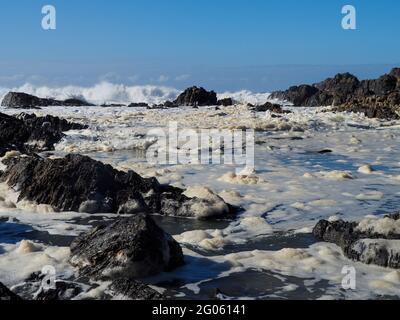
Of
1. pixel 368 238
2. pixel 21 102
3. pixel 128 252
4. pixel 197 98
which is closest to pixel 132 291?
pixel 128 252

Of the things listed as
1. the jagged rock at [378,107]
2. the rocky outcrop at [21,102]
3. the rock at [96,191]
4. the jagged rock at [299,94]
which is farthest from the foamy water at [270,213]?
the jagged rock at [299,94]

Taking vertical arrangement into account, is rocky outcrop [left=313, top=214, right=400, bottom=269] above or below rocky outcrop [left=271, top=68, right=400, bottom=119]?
below

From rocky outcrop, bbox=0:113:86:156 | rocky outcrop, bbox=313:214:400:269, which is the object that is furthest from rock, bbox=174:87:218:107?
rocky outcrop, bbox=313:214:400:269

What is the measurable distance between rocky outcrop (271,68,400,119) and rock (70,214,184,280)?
68.2ft

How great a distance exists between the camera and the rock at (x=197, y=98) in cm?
3325

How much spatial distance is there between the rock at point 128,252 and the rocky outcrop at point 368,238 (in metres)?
1.71

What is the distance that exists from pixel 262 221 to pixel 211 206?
0.71 meters

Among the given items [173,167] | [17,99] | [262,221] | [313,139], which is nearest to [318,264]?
[262,221]

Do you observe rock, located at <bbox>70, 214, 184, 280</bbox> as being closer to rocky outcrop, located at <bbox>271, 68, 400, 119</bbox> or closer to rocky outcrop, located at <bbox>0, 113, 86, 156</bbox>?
rocky outcrop, located at <bbox>0, 113, 86, 156</bbox>

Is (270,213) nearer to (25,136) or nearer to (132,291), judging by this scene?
(132,291)

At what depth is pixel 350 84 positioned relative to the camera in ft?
121

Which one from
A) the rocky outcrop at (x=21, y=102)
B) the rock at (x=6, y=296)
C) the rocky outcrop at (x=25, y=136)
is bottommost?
the rock at (x=6, y=296)

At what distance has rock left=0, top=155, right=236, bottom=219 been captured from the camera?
7641 millimetres

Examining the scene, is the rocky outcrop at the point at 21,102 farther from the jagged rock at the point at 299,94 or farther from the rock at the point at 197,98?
the jagged rock at the point at 299,94
